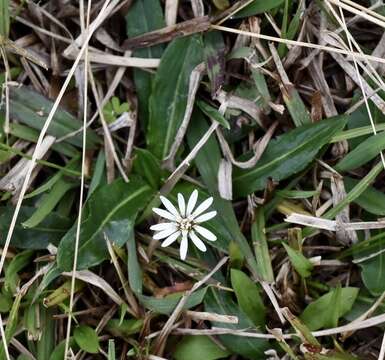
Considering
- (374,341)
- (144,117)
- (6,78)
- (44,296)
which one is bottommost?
(374,341)

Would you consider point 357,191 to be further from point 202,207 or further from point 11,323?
point 11,323

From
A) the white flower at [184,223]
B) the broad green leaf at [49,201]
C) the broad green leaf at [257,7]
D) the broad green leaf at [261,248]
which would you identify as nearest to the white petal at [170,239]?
the white flower at [184,223]

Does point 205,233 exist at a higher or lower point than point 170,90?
lower

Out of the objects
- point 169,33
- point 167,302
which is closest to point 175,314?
point 167,302

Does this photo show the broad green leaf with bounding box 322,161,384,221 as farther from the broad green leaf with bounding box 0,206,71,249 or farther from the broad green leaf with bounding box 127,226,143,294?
the broad green leaf with bounding box 0,206,71,249

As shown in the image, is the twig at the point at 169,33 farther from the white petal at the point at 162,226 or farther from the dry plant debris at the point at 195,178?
the white petal at the point at 162,226

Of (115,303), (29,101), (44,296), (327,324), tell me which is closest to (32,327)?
(44,296)

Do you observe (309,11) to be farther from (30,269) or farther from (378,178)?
(30,269)
